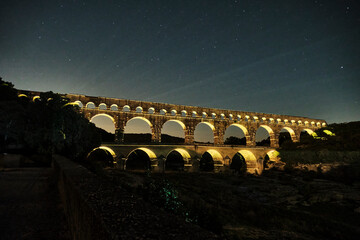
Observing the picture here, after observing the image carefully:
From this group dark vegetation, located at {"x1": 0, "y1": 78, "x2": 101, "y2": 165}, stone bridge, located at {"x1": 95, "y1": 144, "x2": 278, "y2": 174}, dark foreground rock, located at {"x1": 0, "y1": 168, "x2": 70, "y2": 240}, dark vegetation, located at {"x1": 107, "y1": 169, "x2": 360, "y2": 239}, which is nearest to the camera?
dark foreground rock, located at {"x1": 0, "y1": 168, "x2": 70, "y2": 240}

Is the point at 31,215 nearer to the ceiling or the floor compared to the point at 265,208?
nearer to the ceiling

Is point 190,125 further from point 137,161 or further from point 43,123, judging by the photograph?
point 137,161

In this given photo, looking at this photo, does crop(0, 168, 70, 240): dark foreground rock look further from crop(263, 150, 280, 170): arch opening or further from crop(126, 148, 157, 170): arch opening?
crop(126, 148, 157, 170): arch opening

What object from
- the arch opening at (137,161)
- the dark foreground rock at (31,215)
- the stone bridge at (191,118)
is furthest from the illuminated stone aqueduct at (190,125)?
the arch opening at (137,161)

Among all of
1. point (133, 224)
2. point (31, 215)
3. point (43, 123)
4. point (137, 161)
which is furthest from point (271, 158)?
point (137, 161)

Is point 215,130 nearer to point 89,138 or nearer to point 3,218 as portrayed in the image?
point 89,138

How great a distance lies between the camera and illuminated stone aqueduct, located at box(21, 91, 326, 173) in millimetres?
27375

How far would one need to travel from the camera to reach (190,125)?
107 feet

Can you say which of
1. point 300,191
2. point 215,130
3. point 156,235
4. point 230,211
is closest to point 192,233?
point 156,235

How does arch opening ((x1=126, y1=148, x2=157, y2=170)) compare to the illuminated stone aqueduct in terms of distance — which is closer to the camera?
the illuminated stone aqueduct

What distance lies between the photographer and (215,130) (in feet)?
112

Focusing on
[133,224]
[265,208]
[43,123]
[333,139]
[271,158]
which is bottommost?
[265,208]

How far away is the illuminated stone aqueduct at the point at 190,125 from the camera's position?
1078 inches

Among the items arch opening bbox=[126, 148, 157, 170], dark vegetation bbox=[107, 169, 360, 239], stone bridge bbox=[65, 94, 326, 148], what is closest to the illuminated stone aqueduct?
stone bridge bbox=[65, 94, 326, 148]
